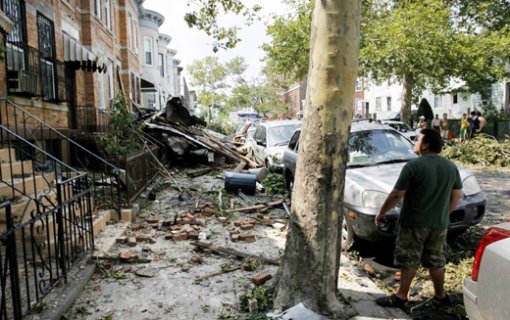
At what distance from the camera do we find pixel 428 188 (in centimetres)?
389

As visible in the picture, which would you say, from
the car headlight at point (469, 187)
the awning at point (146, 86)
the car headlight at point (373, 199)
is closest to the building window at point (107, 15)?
the awning at point (146, 86)

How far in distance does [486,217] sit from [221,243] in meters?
4.57

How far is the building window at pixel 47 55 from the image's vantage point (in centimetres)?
984

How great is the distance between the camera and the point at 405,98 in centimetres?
2066

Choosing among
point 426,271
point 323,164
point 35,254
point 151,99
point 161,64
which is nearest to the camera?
point 323,164

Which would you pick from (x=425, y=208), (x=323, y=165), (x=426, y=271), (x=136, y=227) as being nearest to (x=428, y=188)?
(x=425, y=208)

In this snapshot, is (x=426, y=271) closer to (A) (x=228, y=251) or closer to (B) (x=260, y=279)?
(B) (x=260, y=279)

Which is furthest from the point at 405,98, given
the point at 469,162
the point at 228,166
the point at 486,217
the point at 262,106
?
the point at 262,106

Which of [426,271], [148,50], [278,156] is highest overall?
[148,50]

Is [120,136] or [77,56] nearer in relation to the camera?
[120,136]

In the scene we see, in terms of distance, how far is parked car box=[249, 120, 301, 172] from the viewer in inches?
450

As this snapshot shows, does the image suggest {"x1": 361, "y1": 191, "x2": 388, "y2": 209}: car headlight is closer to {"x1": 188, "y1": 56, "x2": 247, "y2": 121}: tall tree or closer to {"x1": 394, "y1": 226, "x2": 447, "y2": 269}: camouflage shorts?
{"x1": 394, "y1": 226, "x2": 447, "y2": 269}: camouflage shorts

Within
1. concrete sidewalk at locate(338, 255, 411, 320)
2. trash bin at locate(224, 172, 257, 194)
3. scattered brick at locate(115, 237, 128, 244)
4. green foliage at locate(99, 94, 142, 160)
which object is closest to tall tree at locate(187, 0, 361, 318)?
concrete sidewalk at locate(338, 255, 411, 320)

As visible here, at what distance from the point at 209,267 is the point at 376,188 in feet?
7.65
